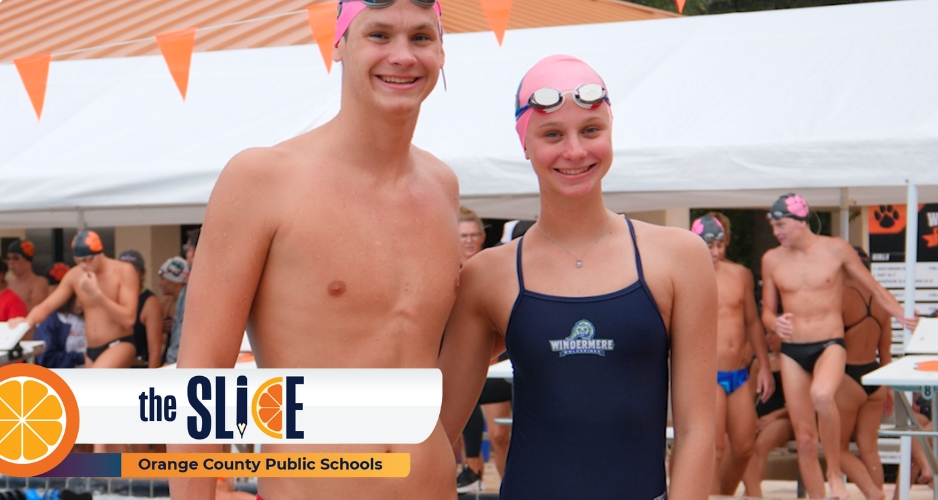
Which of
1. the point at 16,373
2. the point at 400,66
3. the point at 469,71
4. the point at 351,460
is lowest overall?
the point at 351,460

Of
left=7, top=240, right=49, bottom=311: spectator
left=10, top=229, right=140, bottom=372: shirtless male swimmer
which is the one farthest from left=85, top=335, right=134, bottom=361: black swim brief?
left=7, top=240, right=49, bottom=311: spectator

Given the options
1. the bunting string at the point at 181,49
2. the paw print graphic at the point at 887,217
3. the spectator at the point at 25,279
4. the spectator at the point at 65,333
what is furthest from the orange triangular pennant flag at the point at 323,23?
the paw print graphic at the point at 887,217

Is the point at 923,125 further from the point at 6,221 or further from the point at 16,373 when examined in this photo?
the point at 6,221

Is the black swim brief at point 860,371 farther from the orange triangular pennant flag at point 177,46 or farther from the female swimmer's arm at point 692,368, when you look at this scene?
the female swimmer's arm at point 692,368

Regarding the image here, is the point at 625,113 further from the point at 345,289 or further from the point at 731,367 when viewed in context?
the point at 345,289

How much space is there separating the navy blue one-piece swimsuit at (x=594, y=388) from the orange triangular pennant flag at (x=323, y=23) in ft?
18.1

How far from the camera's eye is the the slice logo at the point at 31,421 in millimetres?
2475

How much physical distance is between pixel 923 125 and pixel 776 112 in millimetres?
945

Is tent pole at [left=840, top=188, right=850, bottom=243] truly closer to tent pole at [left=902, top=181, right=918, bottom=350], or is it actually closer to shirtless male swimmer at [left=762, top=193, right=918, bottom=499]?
shirtless male swimmer at [left=762, top=193, right=918, bottom=499]

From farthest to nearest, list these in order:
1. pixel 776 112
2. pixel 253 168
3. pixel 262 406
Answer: pixel 776 112
pixel 262 406
pixel 253 168

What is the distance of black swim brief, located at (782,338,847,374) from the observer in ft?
24.8

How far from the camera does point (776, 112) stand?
23.0 ft

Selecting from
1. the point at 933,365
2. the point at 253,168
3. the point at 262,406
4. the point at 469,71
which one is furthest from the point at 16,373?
the point at 469,71

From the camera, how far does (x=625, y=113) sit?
751cm
